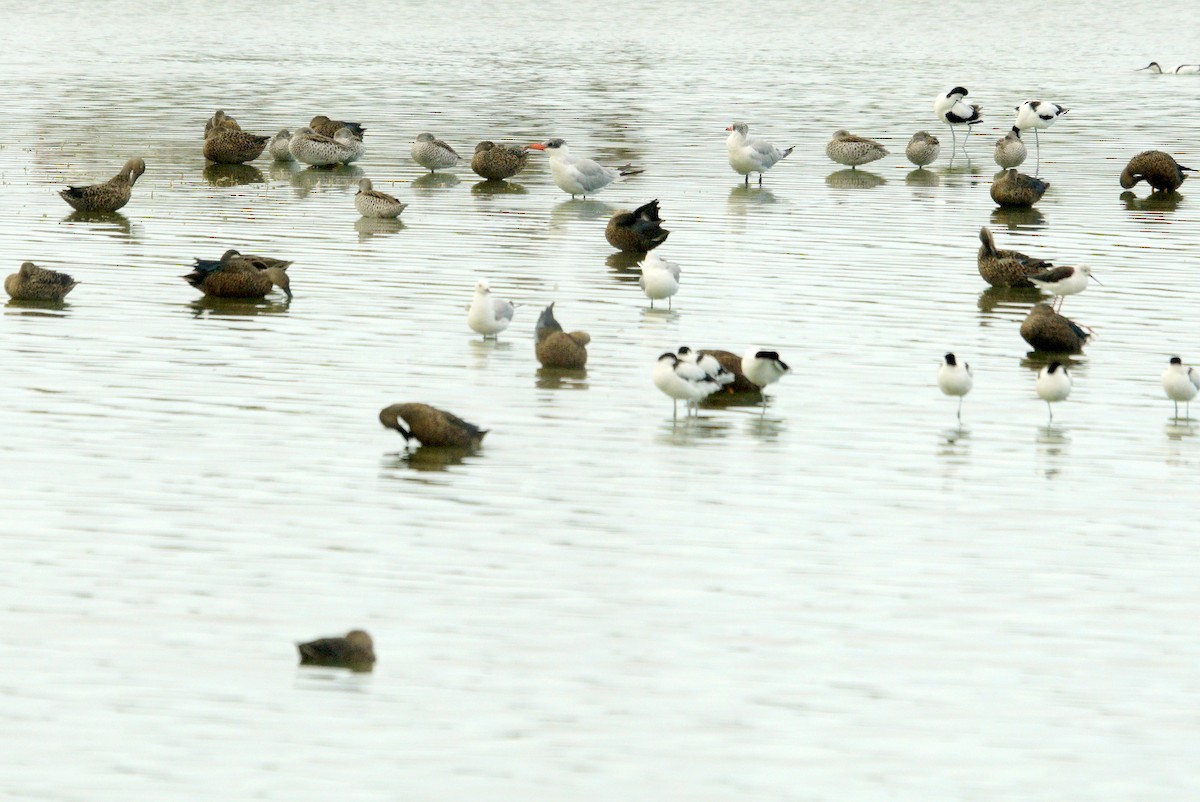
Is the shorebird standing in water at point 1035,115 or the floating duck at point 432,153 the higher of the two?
the shorebird standing in water at point 1035,115

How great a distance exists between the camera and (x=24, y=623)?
9.75m

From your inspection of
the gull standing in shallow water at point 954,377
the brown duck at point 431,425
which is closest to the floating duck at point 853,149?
the gull standing in shallow water at point 954,377

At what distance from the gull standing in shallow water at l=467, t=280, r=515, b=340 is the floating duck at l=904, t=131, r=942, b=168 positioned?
49.0 feet

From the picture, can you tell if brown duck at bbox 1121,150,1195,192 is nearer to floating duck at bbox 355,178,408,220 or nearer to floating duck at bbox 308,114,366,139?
floating duck at bbox 355,178,408,220

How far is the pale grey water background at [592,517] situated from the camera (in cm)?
848

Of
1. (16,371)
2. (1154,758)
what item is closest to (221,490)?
(16,371)

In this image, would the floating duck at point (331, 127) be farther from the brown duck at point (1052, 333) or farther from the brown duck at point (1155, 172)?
the brown duck at point (1052, 333)

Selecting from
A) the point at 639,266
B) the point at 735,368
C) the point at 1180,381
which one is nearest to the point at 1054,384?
the point at 1180,381

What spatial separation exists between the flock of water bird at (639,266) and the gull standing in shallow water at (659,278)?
0.05 ft

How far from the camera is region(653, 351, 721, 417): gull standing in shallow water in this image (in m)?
14.1

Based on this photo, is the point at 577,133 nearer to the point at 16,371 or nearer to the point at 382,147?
the point at 382,147

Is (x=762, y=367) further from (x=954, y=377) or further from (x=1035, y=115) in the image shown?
(x=1035, y=115)

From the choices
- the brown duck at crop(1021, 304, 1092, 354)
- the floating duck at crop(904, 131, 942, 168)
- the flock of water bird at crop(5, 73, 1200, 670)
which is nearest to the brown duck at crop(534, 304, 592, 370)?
the flock of water bird at crop(5, 73, 1200, 670)

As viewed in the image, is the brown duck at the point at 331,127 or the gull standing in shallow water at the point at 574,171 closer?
the gull standing in shallow water at the point at 574,171
